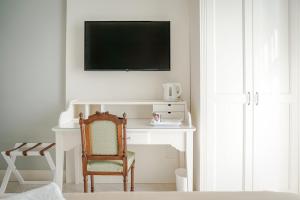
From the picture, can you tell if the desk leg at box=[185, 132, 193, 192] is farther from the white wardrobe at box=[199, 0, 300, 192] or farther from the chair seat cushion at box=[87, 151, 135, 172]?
the chair seat cushion at box=[87, 151, 135, 172]

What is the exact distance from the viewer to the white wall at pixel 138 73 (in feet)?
8.45

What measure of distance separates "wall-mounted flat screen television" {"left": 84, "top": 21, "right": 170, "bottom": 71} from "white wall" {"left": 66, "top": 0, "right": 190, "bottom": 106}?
12cm

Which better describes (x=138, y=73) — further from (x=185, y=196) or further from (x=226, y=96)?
(x=185, y=196)

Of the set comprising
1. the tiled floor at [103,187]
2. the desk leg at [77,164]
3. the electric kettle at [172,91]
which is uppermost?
the electric kettle at [172,91]

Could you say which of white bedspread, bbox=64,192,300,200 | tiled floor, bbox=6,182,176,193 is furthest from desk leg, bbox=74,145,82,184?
white bedspread, bbox=64,192,300,200

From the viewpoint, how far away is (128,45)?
2.50 meters

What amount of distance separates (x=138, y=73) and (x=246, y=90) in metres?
1.10

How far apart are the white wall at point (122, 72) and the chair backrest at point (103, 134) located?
0.74m

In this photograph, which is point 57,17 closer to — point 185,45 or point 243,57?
point 185,45

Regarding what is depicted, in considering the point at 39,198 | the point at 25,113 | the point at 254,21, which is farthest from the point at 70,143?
the point at 254,21

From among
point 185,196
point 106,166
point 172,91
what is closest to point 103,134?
point 106,166

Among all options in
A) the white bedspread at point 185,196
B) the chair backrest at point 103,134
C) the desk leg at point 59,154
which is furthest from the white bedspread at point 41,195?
the desk leg at point 59,154

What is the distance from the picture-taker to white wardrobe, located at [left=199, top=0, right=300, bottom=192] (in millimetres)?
2084

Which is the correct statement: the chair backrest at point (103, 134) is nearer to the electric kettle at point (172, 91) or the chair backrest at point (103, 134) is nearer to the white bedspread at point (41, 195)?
the electric kettle at point (172, 91)
